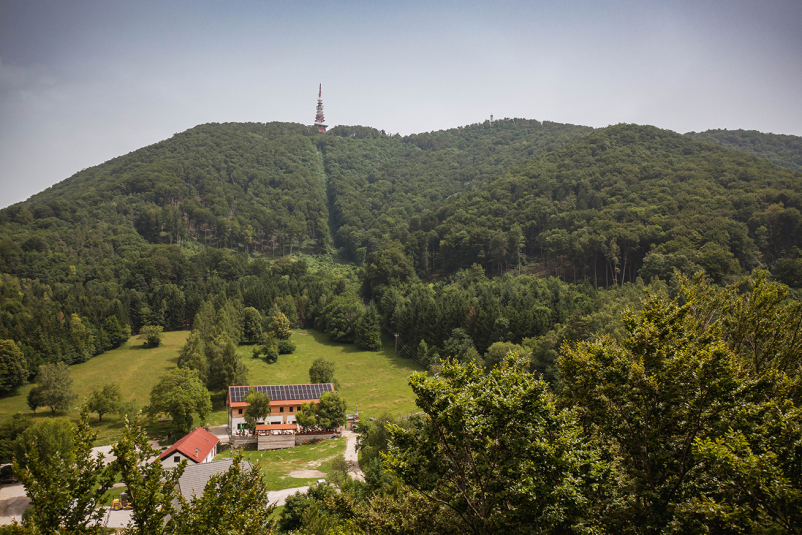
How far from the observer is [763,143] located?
169375mm

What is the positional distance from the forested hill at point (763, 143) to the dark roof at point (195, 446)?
589 ft

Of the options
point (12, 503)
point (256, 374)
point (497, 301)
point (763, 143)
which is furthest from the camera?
point (763, 143)

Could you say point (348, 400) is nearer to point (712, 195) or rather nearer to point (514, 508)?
point (514, 508)

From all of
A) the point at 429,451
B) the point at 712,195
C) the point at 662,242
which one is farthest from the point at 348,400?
the point at 712,195

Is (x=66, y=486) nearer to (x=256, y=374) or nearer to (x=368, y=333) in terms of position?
(x=256, y=374)

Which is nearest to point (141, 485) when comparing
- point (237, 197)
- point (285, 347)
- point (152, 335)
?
point (285, 347)

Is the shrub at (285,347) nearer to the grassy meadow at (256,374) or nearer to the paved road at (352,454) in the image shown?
the grassy meadow at (256,374)

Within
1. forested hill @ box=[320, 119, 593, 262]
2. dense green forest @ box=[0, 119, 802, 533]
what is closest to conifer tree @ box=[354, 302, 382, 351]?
dense green forest @ box=[0, 119, 802, 533]

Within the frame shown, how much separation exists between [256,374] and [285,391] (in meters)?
13.8

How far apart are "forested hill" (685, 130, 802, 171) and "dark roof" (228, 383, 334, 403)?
165 metres

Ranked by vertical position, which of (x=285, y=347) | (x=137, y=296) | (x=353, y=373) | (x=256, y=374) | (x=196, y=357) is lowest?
(x=353, y=373)

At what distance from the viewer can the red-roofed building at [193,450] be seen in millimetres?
36688

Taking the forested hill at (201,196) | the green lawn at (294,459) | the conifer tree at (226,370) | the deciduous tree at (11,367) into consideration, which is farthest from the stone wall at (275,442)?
the forested hill at (201,196)

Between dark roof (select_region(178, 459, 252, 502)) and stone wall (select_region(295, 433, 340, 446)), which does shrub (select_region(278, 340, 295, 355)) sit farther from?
dark roof (select_region(178, 459, 252, 502))
